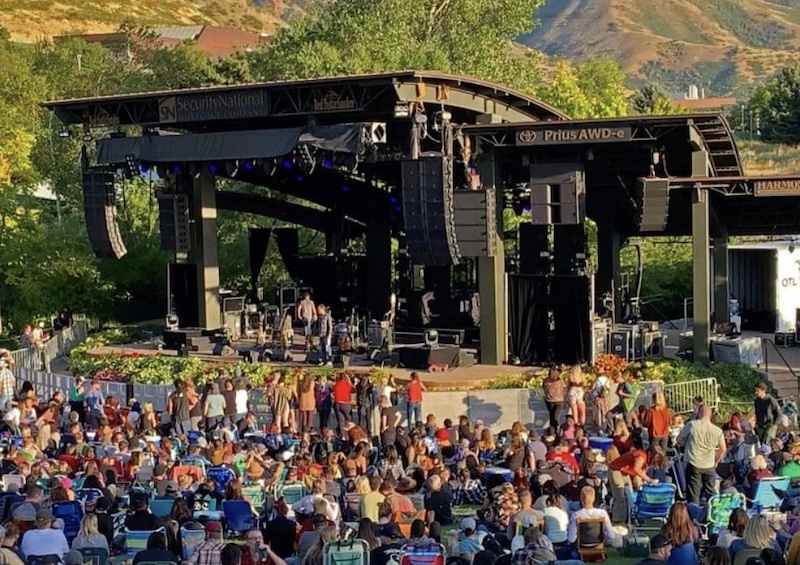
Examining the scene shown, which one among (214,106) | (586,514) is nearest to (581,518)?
(586,514)

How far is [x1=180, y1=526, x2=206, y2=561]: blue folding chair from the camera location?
12094 millimetres

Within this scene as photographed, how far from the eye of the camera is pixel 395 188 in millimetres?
32125

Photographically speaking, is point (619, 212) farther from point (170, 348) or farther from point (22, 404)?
point (22, 404)

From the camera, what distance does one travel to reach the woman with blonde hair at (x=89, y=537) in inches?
459

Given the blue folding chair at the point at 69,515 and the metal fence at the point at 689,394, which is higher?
the metal fence at the point at 689,394

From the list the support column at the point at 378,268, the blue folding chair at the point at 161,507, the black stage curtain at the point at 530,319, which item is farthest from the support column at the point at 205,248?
the blue folding chair at the point at 161,507

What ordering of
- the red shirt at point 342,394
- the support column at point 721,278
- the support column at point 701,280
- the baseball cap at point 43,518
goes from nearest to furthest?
the baseball cap at point 43,518, the red shirt at point 342,394, the support column at point 701,280, the support column at point 721,278

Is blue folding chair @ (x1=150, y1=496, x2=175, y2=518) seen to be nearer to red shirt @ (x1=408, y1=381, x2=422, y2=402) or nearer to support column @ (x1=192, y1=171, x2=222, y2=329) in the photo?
red shirt @ (x1=408, y1=381, x2=422, y2=402)

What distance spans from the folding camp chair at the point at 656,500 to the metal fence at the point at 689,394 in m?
7.59

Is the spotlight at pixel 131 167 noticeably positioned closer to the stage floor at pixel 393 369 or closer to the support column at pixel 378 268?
the stage floor at pixel 393 369

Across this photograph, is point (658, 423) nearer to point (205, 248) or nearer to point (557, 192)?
point (557, 192)

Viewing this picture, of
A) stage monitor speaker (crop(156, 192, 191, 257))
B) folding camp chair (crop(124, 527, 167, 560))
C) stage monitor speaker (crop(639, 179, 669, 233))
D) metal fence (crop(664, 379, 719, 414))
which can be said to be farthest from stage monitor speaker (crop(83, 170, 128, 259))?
folding camp chair (crop(124, 527, 167, 560))

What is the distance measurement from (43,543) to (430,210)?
41.3 feet

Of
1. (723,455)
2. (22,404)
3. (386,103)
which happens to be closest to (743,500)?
(723,455)
